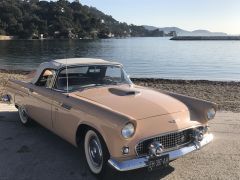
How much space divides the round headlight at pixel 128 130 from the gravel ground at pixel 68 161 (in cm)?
58

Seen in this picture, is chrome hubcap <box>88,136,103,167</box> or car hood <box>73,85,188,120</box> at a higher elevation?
car hood <box>73,85,188,120</box>

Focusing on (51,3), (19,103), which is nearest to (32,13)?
(51,3)

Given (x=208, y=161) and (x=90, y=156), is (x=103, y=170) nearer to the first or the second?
(x=90, y=156)

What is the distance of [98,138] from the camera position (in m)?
4.99

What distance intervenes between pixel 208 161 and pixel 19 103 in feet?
13.9

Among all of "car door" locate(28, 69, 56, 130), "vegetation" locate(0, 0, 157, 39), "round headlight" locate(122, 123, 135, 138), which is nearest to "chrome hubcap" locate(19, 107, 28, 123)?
"car door" locate(28, 69, 56, 130)

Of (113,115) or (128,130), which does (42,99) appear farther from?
(128,130)

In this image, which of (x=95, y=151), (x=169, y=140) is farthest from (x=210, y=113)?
(x=95, y=151)

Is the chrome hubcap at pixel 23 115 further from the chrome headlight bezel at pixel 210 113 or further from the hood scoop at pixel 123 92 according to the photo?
the chrome headlight bezel at pixel 210 113

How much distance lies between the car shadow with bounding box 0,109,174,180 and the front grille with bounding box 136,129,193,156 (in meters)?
0.45

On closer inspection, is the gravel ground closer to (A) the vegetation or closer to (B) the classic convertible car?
(B) the classic convertible car

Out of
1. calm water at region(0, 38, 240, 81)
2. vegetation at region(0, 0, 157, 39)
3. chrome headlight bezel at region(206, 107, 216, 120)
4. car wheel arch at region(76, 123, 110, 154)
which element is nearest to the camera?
car wheel arch at region(76, 123, 110, 154)

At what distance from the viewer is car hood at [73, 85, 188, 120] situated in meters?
5.11

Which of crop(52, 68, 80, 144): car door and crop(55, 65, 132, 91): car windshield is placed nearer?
crop(52, 68, 80, 144): car door
